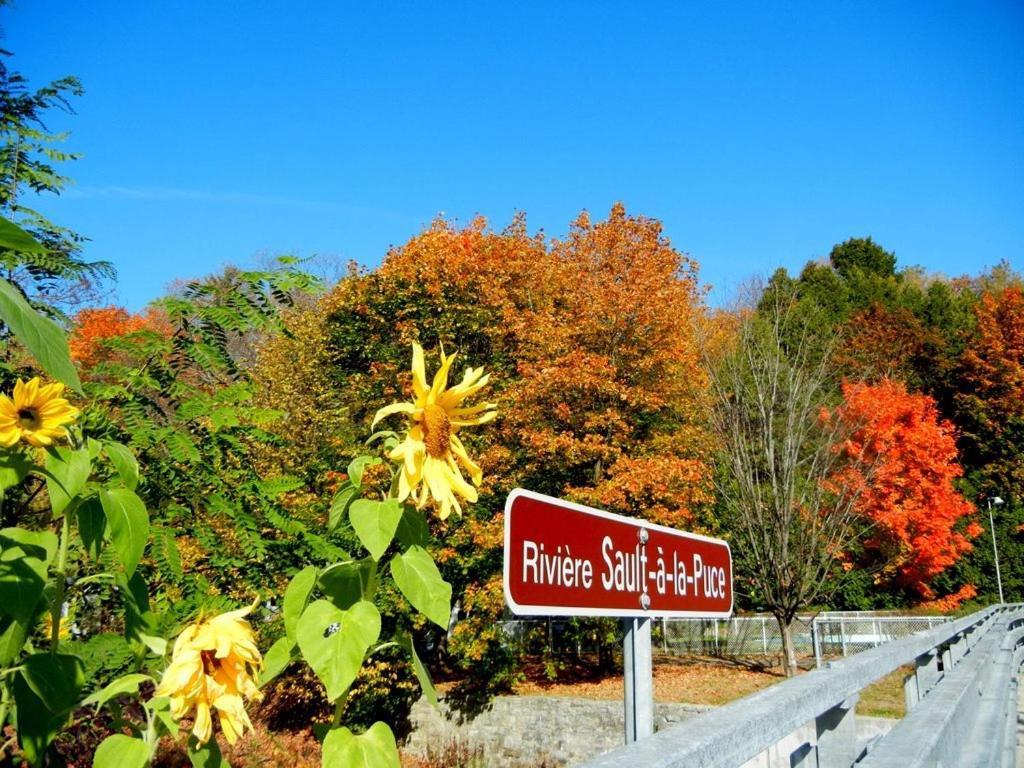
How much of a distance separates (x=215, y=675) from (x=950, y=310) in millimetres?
46614

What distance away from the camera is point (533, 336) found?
63.7ft

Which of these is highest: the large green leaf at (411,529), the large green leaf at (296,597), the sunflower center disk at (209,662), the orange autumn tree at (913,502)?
the orange autumn tree at (913,502)

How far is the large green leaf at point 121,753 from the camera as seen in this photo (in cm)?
126

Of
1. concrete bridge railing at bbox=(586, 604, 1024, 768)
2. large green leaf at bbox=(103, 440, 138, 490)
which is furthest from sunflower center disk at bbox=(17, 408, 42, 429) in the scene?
concrete bridge railing at bbox=(586, 604, 1024, 768)

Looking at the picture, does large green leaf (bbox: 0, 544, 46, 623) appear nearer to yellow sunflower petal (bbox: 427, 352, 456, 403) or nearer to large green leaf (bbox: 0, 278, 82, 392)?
large green leaf (bbox: 0, 278, 82, 392)

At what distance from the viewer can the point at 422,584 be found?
54.3 inches

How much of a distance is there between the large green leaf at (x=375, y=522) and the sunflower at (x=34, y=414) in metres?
0.57

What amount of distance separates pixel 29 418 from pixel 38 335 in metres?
0.81

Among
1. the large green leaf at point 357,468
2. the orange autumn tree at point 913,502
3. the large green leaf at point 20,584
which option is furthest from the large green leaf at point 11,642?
the orange autumn tree at point 913,502

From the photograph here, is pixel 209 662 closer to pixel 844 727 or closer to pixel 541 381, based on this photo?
pixel 844 727

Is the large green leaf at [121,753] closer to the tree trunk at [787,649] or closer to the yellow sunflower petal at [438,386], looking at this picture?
the yellow sunflower petal at [438,386]

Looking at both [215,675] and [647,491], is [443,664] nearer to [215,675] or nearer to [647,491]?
[647,491]

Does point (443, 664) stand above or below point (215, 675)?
below

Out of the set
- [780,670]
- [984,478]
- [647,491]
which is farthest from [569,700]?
[984,478]
